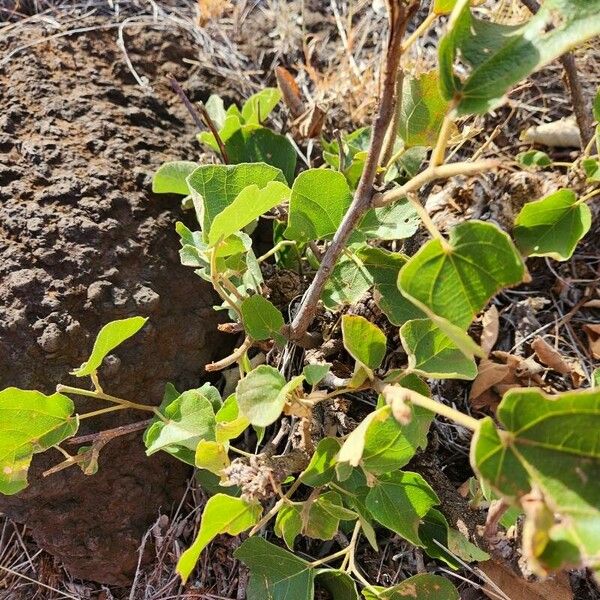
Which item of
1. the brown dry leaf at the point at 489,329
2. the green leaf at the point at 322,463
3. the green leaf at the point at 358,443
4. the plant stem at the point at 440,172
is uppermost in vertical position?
the plant stem at the point at 440,172

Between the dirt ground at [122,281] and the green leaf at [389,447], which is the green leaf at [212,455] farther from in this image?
the dirt ground at [122,281]

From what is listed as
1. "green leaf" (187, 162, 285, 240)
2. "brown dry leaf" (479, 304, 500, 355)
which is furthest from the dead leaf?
"green leaf" (187, 162, 285, 240)

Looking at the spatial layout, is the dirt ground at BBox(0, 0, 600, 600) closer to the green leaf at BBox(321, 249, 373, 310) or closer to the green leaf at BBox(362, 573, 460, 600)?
the green leaf at BBox(362, 573, 460, 600)

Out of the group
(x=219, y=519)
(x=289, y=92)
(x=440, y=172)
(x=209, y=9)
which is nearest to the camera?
(x=440, y=172)

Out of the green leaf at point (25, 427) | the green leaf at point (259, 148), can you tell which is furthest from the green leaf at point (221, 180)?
the green leaf at point (25, 427)

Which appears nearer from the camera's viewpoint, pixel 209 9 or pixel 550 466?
pixel 550 466

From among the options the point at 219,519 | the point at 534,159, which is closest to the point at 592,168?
the point at 534,159

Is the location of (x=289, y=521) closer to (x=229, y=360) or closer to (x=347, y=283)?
(x=229, y=360)
